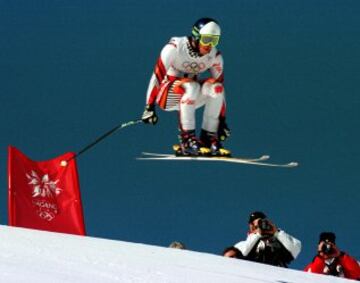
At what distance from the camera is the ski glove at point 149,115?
805 centimetres

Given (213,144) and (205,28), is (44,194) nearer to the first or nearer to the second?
(213,144)

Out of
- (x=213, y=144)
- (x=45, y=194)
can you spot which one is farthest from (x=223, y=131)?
(x=45, y=194)

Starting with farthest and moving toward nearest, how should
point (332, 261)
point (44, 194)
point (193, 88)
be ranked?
point (44, 194), point (193, 88), point (332, 261)

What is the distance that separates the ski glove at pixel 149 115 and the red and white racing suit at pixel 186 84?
4 centimetres

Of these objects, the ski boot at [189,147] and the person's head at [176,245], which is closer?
the person's head at [176,245]

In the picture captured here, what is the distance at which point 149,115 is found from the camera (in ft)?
26.4

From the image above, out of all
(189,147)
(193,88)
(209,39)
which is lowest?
(189,147)

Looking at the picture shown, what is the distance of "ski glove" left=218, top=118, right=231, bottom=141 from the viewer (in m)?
8.12

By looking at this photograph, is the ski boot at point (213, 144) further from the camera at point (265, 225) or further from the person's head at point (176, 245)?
the camera at point (265, 225)

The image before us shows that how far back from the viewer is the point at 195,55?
7.90 m

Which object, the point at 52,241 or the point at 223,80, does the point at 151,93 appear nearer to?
the point at 223,80

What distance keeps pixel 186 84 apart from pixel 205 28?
435 mm

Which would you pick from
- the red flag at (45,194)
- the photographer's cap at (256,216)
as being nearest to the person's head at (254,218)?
the photographer's cap at (256,216)

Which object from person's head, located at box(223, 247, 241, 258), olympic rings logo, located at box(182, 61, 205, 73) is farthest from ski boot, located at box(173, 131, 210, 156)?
person's head, located at box(223, 247, 241, 258)
